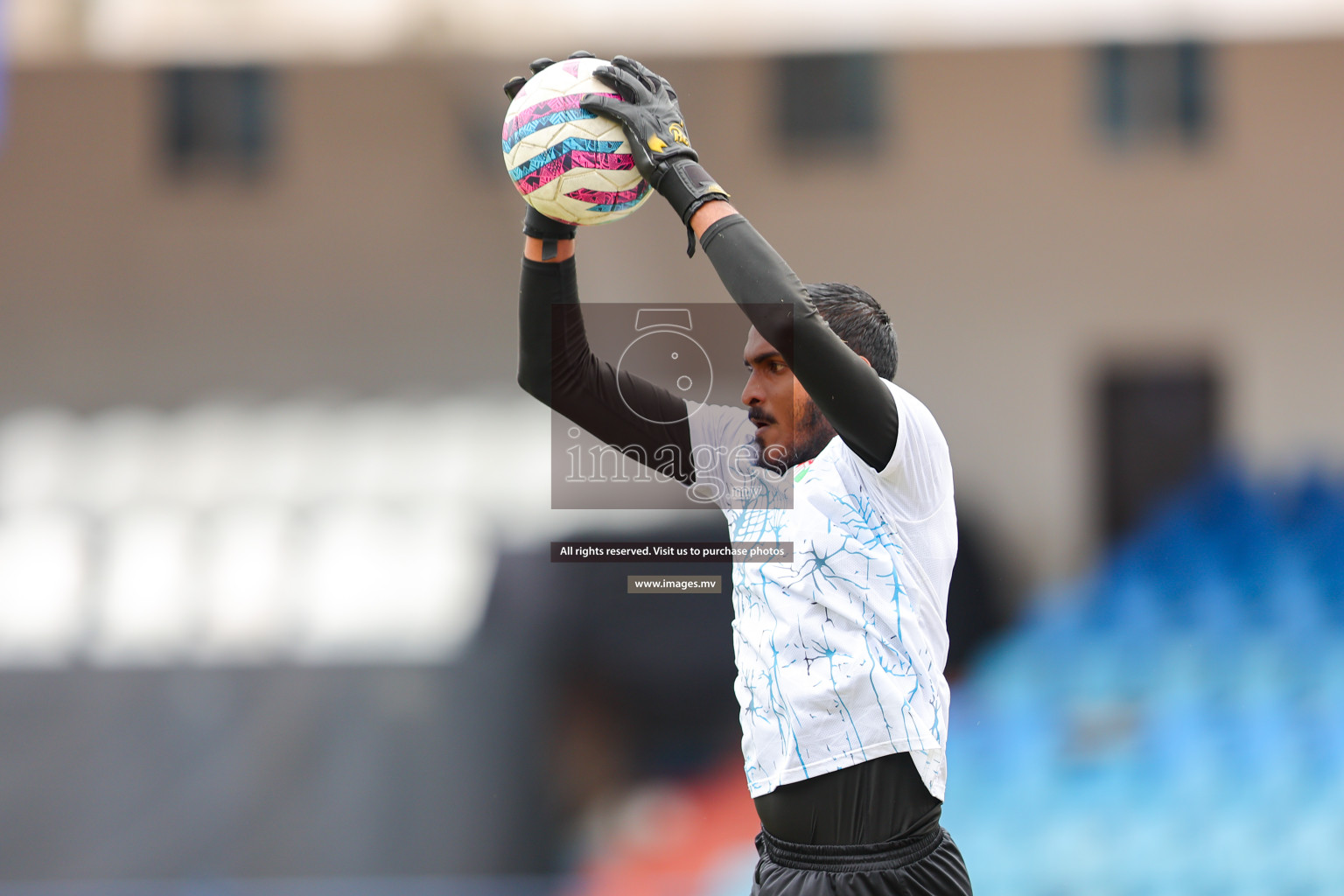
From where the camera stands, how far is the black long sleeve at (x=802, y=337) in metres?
1.34

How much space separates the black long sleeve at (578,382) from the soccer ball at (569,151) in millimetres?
118

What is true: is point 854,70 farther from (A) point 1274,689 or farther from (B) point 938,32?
(A) point 1274,689

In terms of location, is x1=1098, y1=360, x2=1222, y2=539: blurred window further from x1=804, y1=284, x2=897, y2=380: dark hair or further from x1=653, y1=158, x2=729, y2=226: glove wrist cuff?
x1=653, y1=158, x2=729, y2=226: glove wrist cuff

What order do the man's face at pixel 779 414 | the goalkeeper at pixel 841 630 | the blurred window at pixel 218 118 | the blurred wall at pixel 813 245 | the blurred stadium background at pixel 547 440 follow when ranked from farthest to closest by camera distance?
the blurred window at pixel 218 118, the blurred wall at pixel 813 245, the blurred stadium background at pixel 547 440, the man's face at pixel 779 414, the goalkeeper at pixel 841 630

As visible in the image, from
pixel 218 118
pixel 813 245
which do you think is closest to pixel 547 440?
pixel 813 245

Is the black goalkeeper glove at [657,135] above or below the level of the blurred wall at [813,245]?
below

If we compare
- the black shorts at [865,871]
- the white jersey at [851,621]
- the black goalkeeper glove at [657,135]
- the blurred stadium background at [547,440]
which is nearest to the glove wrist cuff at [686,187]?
the black goalkeeper glove at [657,135]

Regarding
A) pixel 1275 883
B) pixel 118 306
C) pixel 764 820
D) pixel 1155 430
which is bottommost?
pixel 1275 883

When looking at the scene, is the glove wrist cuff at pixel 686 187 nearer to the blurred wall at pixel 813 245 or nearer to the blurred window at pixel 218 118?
the blurred wall at pixel 813 245

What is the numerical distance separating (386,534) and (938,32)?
242cm

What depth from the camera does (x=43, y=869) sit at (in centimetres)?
349

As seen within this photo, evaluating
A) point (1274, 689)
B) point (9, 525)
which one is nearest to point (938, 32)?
point (1274, 689)

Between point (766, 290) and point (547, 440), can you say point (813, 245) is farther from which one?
point (766, 290)

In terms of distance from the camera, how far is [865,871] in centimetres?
148
